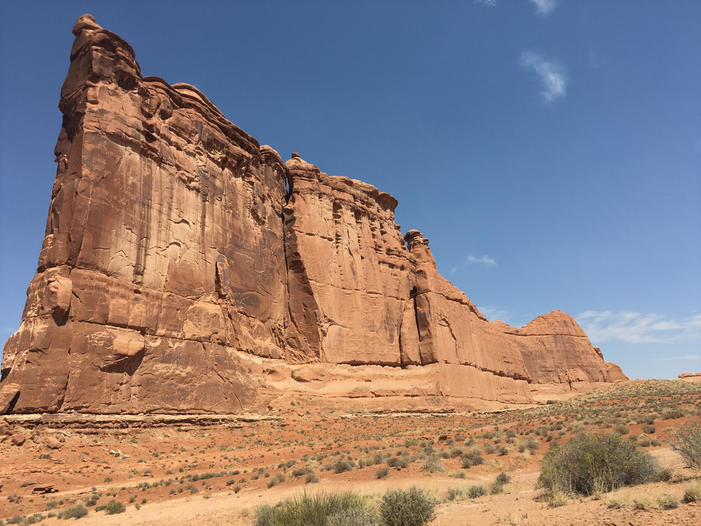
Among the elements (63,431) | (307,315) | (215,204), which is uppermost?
(215,204)

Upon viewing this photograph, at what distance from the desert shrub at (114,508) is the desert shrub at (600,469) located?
434 inches

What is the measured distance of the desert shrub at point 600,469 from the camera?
922 cm

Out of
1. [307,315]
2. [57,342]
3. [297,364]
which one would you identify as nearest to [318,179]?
[307,315]

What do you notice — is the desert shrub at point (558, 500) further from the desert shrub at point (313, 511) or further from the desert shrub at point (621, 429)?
the desert shrub at point (621, 429)

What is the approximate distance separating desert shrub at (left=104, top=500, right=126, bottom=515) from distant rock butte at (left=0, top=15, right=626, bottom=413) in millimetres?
9128

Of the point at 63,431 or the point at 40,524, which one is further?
the point at 63,431

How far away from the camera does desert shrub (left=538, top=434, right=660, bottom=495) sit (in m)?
9.22

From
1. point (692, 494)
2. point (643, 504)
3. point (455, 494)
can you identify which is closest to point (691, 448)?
point (692, 494)

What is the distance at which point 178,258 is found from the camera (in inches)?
1123

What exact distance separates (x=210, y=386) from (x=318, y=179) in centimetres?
2251

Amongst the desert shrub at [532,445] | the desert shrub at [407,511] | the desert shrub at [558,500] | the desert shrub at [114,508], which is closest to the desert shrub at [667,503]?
the desert shrub at [558,500]

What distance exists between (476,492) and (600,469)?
9.00 ft

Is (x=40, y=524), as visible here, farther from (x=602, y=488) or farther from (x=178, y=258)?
(x=178, y=258)

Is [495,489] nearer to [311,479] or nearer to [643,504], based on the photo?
[643,504]
